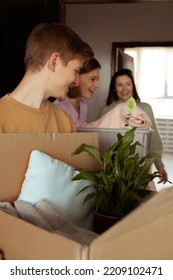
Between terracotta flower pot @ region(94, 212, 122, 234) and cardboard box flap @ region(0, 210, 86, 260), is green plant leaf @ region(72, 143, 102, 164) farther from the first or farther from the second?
cardboard box flap @ region(0, 210, 86, 260)

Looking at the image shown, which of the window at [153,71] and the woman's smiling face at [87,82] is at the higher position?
the window at [153,71]

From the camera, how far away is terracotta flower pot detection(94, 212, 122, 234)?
943 millimetres

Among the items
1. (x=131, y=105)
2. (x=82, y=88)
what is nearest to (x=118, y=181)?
(x=131, y=105)

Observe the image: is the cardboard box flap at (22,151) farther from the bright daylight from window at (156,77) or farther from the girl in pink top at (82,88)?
the bright daylight from window at (156,77)

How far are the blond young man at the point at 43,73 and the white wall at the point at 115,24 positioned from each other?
297 centimetres

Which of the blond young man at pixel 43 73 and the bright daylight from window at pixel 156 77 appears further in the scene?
the bright daylight from window at pixel 156 77

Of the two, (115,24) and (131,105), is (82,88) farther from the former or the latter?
(115,24)

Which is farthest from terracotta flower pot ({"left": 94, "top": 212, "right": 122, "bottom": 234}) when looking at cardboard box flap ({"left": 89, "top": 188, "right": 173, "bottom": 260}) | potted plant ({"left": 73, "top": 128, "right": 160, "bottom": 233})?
cardboard box flap ({"left": 89, "top": 188, "right": 173, "bottom": 260})

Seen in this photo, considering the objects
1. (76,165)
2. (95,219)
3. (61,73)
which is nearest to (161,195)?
(95,219)

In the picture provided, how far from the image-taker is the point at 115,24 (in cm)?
403

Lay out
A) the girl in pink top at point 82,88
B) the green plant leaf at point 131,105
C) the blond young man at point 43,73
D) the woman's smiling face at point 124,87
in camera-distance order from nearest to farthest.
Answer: the blond young man at point 43,73 → the green plant leaf at point 131,105 → the girl in pink top at point 82,88 → the woman's smiling face at point 124,87

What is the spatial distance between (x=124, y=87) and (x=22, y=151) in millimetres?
1546

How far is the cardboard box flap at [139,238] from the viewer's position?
0.55 meters

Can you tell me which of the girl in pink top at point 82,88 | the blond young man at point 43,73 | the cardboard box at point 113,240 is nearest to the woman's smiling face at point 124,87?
the girl in pink top at point 82,88
